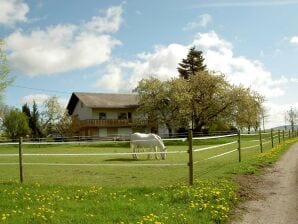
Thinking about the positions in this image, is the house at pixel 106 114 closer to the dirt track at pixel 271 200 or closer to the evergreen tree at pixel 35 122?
the evergreen tree at pixel 35 122

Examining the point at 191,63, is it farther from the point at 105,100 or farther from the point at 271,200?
the point at 271,200

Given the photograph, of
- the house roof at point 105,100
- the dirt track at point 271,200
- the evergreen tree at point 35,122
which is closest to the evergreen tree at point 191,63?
the house roof at point 105,100

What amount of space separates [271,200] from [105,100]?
2431 inches

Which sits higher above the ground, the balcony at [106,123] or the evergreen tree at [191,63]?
the evergreen tree at [191,63]

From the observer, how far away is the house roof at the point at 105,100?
6938 centimetres

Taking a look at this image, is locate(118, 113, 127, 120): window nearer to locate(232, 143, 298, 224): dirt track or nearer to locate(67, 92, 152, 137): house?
locate(67, 92, 152, 137): house

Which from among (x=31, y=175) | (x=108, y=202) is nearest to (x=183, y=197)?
(x=108, y=202)

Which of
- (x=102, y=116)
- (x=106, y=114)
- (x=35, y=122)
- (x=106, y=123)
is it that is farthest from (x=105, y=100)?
(x=35, y=122)

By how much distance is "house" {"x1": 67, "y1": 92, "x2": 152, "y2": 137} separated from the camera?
2680 inches

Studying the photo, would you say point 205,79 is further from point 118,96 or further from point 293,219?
point 293,219

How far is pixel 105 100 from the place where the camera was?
71.6 m

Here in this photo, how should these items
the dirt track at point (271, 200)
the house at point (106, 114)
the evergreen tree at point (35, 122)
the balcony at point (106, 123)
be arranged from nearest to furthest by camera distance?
1. the dirt track at point (271, 200)
2. the balcony at point (106, 123)
3. the house at point (106, 114)
4. the evergreen tree at point (35, 122)

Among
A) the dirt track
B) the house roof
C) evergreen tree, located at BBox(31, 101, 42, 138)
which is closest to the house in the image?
the house roof

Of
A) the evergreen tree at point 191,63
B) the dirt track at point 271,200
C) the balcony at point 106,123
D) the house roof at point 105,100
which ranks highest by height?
the evergreen tree at point 191,63
